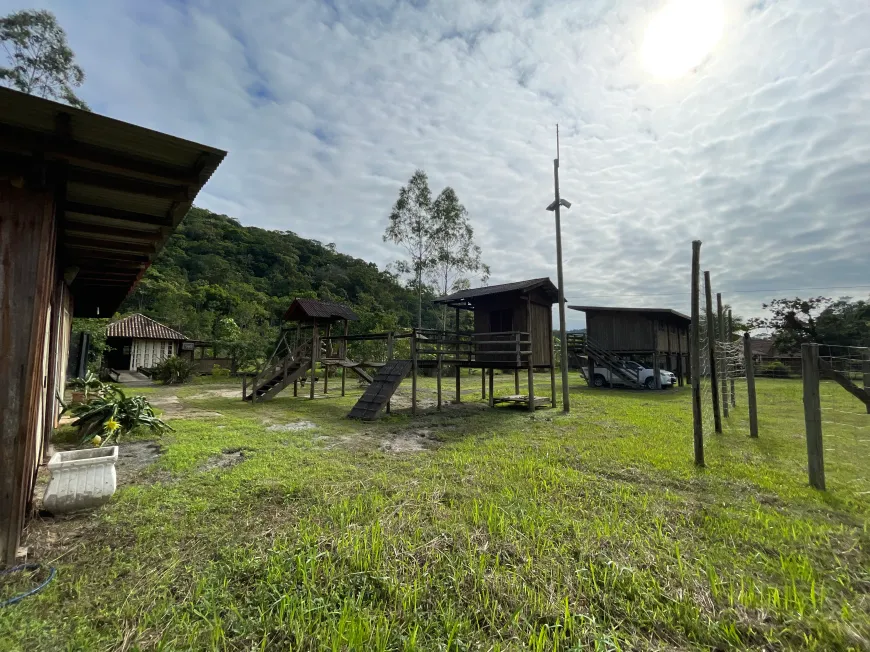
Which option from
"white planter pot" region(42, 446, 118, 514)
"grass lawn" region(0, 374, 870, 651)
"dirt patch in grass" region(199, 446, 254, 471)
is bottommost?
"dirt patch in grass" region(199, 446, 254, 471)

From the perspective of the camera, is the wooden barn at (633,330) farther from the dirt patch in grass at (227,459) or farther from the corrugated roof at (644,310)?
the dirt patch in grass at (227,459)

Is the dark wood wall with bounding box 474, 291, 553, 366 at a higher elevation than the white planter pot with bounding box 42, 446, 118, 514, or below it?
Answer: higher

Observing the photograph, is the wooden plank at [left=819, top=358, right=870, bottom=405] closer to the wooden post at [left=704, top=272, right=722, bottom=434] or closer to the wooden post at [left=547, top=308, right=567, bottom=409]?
the wooden post at [left=704, top=272, right=722, bottom=434]

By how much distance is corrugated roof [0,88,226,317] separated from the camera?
106 inches

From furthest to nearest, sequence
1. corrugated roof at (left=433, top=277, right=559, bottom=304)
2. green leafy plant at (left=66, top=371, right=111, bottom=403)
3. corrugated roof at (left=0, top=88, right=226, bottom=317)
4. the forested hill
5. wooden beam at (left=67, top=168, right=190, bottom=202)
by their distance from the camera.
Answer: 1. the forested hill
2. corrugated roof at (left=433, top=277, right=559, bottom=304)
3. green leafy plant at (left=66, top=371, right=111, bottom=403)
4. wooden beam at (left=67, top=168, right=190, bottom=202)
5. corrugated roof at (left=0, top=88, right=226, bottom=317)

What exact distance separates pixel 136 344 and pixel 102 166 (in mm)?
28092

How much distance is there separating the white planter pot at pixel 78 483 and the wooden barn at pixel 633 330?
71.5 feet

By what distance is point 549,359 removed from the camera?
1333cm

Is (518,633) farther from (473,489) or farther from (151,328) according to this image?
(151,328)

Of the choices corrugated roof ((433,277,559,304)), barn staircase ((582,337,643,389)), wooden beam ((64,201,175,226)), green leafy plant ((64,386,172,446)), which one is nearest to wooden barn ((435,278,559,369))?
corrugated roof ((433,277,559,304))

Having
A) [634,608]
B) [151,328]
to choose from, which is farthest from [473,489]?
[151,328]

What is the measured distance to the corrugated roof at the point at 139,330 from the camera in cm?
2417

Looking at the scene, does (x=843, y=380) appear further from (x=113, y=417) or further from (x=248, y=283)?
(x=248, y=283)

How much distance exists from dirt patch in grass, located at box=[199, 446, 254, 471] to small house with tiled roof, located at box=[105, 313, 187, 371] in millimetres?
23458
